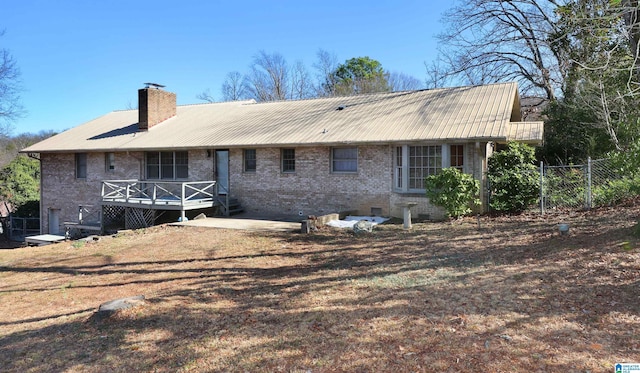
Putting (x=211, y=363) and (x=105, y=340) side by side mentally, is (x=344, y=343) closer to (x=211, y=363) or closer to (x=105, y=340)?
(x=211, y=363)

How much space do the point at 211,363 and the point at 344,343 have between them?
1.40 meters

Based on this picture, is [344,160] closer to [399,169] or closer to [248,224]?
[399,169]

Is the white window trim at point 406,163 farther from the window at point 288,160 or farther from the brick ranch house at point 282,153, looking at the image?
the window at point 288,160

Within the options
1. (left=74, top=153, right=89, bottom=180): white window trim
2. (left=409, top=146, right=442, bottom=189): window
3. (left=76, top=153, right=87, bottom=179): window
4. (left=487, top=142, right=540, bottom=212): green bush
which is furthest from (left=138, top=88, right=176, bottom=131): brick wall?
(left=487, top=142, right=540, bottom=212): green bush

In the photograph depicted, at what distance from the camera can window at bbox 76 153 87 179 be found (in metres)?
21.5

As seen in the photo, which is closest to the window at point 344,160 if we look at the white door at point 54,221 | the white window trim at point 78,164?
the white window trim at point 78,164

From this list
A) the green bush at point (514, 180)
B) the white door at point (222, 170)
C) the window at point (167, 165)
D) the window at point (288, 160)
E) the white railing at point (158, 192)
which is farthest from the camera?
the window at point (167, 165)

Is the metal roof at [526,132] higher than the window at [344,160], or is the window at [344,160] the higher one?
the metal roof at [526,132]

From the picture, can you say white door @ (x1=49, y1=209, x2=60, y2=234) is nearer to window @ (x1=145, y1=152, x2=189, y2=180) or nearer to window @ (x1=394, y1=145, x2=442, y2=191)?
window @ (x1=145, y1=152, x2=189, y2=180)

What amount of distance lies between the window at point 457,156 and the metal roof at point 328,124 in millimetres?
690

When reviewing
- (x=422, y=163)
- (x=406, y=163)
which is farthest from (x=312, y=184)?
(x=422, y=163)

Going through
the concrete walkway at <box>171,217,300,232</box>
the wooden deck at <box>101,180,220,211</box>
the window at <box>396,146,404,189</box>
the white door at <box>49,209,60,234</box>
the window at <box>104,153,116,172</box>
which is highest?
the window at <box>104,153,116,172</box>

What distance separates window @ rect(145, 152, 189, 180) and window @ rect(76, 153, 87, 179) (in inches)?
167

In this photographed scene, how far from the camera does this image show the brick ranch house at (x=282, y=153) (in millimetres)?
13930
